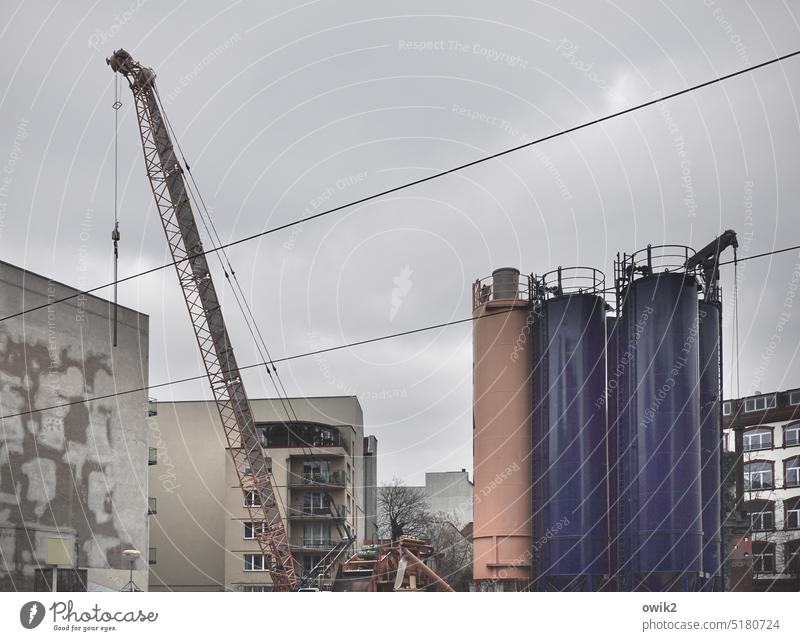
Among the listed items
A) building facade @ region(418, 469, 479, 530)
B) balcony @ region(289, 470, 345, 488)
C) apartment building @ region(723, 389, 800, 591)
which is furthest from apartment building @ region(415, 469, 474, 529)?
apartment building @ region(723, 389, 800, 591)

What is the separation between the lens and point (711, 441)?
23.5 metres

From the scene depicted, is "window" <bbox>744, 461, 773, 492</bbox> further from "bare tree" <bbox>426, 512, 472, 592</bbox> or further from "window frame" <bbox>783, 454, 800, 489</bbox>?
"bare tree" <bbox>426, 512, 472, 592</bbox>

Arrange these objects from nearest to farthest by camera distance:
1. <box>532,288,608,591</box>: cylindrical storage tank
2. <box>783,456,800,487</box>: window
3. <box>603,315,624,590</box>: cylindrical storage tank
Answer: <box>603,315,624,590</box>: cylindrical storage tank → <box>532,288,608,591</box>: cylindrical storage tank → <box>783,456,800,487</box>: window

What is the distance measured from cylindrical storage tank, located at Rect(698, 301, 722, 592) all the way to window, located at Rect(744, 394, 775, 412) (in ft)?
73.2

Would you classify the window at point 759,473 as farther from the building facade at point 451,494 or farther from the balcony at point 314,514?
the building facade at point 451,494

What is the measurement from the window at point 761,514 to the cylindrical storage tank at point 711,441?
18.0m

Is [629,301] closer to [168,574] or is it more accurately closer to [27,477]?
[27,477]

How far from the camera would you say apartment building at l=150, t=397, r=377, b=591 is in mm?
52250

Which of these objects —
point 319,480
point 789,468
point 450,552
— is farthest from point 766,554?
point 319,480

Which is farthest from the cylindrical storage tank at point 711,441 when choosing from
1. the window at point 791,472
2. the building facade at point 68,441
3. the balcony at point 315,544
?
the balcony at point 315,544

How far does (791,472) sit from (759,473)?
1390 mm
